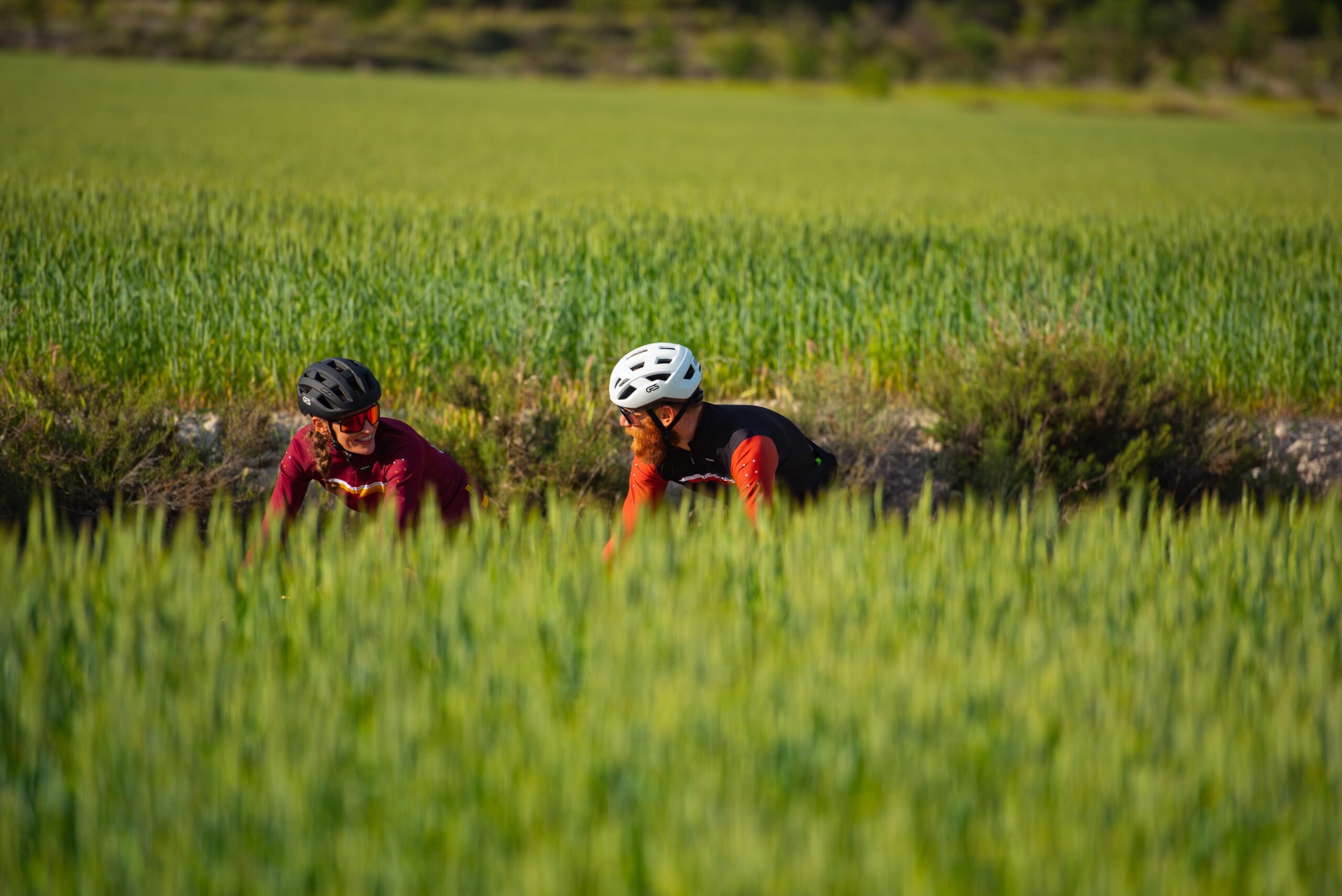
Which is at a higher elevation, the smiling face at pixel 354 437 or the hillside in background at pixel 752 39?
the hillside in background at pixel 752 39

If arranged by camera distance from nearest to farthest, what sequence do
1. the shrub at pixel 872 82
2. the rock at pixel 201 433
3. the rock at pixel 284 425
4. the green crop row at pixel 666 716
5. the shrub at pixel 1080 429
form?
the green crop row at pixel 666 716, the rock at pixel 201 433, the shrub at pixel 1080 429, the rock at pixel 284 425, the shrub at pixel 872 82

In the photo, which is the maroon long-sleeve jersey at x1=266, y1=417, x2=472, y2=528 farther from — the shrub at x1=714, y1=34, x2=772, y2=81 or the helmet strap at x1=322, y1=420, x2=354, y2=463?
the shrub at x1=714, y1=34, x2=772, y2=81

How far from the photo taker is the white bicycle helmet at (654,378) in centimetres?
457

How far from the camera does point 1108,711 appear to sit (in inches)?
93.1

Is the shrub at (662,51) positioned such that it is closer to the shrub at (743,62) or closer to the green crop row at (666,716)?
the shrub at (743,62)

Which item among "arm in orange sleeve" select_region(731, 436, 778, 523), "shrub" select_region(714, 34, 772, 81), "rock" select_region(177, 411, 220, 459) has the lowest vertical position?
"rock" select_region(177, 411, 220, 459)

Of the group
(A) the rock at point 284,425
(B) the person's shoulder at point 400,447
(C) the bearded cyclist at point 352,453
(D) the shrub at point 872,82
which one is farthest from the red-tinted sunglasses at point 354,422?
(D) the shrub at point 872,82

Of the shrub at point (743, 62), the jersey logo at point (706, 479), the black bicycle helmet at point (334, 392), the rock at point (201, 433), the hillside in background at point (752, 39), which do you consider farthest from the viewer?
the shrub at point (743, 62)

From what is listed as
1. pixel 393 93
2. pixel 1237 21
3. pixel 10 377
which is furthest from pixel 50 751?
pixel 1237 21

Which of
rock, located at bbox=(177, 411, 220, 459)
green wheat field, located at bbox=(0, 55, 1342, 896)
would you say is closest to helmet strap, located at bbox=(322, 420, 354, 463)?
green wheat field, located at bbox=(0, 55, 1342, 896)

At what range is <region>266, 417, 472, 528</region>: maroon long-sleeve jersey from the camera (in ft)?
14.9

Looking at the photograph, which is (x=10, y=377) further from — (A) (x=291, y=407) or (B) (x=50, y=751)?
(B) (x=50, y=751)

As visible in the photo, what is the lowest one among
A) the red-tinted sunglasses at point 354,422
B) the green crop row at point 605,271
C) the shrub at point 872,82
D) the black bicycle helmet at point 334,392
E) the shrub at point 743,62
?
the red-tinted sunglasses at point 354,422

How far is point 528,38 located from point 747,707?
101 meters
